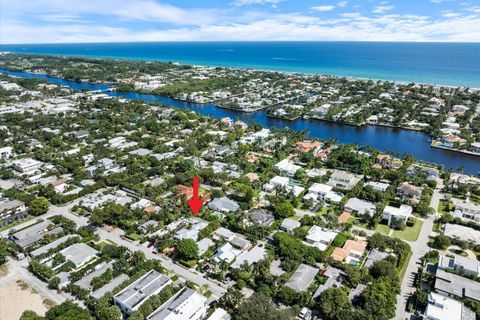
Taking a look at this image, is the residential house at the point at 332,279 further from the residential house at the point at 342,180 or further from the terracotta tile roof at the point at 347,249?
the residential house at the point at 342,180

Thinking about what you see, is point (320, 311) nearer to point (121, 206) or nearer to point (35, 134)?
point (121, 206)

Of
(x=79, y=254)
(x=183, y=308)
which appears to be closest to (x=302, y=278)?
(x=183, y=308)

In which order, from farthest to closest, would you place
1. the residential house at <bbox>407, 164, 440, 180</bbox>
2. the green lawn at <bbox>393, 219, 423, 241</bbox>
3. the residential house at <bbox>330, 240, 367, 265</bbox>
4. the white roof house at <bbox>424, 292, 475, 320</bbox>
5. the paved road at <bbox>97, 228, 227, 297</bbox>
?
the residential house at <bbox>407, 164, 440, 180</bbox>
the green lawn at <bbox>393, 219, 423, 241</bbox>
the residential house at <bbox>330, 240, 367, 265</bbox>
the paved road at <bbox>97, 228, 227, 297</bbox>
the white roof house at <bbox>424, 292, 475, 320</bbox>

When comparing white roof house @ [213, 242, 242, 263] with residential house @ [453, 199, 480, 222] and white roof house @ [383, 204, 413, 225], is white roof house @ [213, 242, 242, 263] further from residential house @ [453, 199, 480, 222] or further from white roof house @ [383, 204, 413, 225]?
residential house @ [453, 199, 480, 222]

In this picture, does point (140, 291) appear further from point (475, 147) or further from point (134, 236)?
point (475, 147)

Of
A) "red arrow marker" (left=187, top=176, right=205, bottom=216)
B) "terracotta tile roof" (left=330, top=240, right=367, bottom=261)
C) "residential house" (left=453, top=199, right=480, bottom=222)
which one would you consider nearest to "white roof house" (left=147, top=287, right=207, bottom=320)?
"terracotta tile roof" (left=330, top=240, right=367, bottom=261)

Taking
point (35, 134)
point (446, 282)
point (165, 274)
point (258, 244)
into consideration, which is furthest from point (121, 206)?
point (35, 134)
